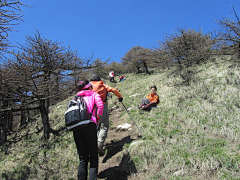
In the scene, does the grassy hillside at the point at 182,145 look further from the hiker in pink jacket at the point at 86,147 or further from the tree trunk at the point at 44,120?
the hiker in pink jacket at the point at 86,147

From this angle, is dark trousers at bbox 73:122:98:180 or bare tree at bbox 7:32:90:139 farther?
bare tree at bbox 7:32:90:139

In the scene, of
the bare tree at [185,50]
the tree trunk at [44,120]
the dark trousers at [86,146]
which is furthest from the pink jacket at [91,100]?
the bare tree at [185,50]

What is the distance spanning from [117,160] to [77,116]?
6.78ft

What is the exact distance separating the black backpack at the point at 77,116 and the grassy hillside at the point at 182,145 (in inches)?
66.8

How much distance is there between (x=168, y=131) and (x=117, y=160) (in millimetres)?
1632

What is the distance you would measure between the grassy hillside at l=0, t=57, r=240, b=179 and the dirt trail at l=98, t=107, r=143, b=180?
0.22m

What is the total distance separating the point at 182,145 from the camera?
3410 mm

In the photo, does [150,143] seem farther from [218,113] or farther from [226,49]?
[226,49]

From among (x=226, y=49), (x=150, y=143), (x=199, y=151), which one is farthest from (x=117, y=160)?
(x=226, y=49)

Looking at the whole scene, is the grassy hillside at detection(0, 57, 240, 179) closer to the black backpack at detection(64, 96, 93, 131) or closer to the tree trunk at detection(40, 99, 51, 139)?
the tree trunk at detection(40, 99, 51, 139)

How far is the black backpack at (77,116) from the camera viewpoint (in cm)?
261

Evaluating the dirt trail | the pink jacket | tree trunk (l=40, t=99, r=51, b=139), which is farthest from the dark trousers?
tree trunk (l=40, t=99, r=51, b=139)

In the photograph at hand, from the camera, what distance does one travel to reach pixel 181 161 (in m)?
2.89

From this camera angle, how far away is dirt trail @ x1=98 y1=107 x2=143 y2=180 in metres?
3.37
